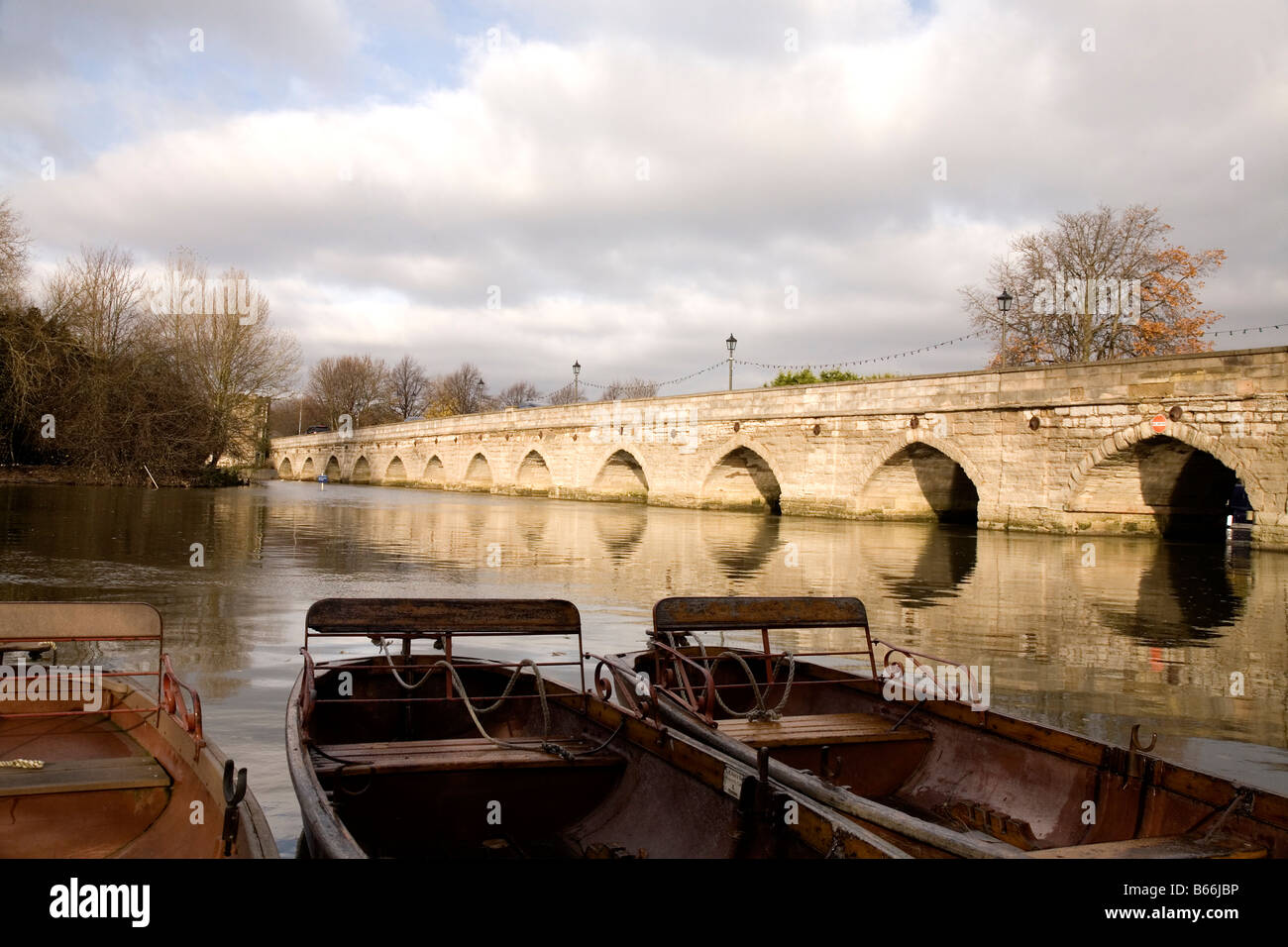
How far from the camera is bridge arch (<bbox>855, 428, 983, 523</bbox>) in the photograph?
23.7 meters

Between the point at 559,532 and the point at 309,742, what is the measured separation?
1593 centimetres

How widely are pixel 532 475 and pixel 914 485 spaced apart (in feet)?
67.6

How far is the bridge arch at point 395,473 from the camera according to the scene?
54.9 meters

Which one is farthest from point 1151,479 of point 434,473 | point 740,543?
point 434,473

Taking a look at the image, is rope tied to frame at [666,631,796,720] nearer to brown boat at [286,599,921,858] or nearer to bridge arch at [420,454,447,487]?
brown boat at [286,599,921,858]

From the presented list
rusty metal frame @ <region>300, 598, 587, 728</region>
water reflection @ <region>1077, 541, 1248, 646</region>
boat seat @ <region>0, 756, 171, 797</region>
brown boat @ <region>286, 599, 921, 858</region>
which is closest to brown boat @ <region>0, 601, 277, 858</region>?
boat seat @ <region>0, 756, 171, 797</region>

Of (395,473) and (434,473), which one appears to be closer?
(434,473)

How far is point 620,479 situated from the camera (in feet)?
116

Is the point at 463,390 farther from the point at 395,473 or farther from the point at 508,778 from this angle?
the point at 508,778

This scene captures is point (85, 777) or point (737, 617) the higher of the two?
point (737, 617)

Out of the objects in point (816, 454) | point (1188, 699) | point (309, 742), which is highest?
point (816, 454)
